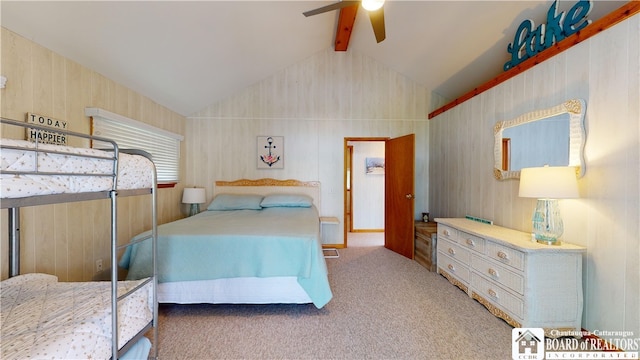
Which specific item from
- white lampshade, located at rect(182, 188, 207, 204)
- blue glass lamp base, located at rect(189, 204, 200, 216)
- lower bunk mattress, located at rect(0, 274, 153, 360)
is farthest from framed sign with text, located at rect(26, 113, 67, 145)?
blue glass lamp base, located at rect(189, 204, 200, 216)

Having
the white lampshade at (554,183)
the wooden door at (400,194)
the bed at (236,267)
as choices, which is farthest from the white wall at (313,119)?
the white lampshade at (554,183)

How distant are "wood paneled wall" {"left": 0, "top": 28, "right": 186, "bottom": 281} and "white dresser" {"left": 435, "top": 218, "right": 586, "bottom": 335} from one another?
12.0 feet

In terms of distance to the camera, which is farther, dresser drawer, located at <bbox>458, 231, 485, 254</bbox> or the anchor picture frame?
the anchor picture frame

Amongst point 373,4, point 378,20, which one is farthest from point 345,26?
point 373,4

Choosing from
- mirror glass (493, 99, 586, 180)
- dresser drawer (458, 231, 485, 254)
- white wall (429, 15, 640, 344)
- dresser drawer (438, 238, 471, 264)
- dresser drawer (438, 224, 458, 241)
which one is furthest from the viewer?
dresser drawer (438, 224, 458, 241)

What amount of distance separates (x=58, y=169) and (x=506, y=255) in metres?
2.86

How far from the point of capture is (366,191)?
586 cm

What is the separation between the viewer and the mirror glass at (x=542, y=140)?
1.91 m

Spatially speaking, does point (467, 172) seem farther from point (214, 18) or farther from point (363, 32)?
point (214, 18)

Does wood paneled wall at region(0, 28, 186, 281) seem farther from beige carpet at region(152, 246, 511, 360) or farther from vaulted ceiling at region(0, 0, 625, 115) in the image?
beige carpet at region(152, 246, 511, 360)

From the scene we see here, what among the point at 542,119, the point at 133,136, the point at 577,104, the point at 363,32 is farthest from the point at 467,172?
the point at 133,136

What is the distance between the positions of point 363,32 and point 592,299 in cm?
392

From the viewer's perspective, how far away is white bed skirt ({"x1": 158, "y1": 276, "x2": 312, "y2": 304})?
88.0 inches

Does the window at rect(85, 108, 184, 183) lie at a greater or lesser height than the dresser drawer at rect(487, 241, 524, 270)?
greater
